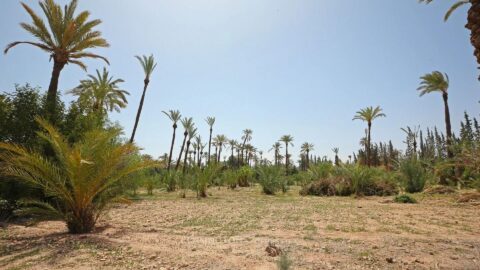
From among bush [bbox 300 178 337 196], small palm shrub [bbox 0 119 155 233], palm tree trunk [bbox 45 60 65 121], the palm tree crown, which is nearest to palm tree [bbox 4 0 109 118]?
palm tree trunk [bbox 45 60 65 121]

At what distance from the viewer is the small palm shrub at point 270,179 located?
60.5 ft

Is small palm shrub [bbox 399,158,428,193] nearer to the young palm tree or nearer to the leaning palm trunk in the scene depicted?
the leaning palm trunk

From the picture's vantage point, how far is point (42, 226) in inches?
305

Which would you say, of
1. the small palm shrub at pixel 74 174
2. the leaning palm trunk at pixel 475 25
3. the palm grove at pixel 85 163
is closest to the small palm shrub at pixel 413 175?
the palm grove at pixel 85 163

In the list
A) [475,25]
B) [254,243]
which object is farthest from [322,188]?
[254,243]

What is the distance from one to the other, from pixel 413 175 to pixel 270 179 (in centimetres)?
768

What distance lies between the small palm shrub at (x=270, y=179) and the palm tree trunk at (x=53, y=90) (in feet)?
37.7

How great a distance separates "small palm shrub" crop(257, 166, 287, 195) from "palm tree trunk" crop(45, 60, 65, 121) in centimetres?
1149

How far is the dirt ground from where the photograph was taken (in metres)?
4.21

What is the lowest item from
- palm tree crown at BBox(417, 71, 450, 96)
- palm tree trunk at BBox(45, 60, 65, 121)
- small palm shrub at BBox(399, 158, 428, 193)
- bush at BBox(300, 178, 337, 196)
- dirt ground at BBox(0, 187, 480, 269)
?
dirt ground at BBox(0, 187, 480, 269)

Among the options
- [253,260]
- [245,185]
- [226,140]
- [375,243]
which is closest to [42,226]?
[253,260]

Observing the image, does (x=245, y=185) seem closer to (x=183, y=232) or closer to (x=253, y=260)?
(x=183, y=232)

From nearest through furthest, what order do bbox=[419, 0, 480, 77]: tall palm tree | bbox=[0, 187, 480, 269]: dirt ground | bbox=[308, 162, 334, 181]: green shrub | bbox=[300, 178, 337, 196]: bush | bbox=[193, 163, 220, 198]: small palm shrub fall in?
bbox=[0, 187, 480, 269]: dirt ground → bbox=[419, 0, 480, 77]: tall palm tree → bbox=[193, 163, 220, 198]: small palm shrub → bbox=[300, 178, 337, 196]: bush → bbox=[308, 162, 334, 181]: green shrub

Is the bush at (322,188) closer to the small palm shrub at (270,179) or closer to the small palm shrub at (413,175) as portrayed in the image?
the small palm shrub at (270,179)
